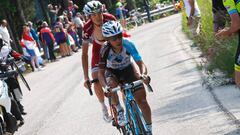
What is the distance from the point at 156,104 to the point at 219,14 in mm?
2140

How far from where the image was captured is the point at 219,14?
11125 millimetres

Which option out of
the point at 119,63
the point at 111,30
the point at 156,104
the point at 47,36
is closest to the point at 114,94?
the point at 119,63

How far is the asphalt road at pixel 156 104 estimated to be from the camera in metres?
9.60

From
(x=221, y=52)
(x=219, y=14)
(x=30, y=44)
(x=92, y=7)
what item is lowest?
(x=30, y=44)

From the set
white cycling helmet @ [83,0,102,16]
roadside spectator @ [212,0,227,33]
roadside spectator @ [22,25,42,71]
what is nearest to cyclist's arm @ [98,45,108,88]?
white cycling helmet @ [83,0,102,16]

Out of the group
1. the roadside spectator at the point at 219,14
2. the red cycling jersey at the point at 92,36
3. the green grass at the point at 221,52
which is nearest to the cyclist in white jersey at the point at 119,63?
the red cycling jersey at the point at 92,36

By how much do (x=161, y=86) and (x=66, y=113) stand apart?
7.17 feet

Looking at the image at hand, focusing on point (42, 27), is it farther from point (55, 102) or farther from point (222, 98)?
point (222, 98)

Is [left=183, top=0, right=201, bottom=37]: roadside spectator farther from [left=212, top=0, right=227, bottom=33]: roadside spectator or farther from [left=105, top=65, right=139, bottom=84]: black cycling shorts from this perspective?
[left=105, top=65, right=139, bottom=84]: black cycling shorts

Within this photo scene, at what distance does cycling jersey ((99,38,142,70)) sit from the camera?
7.95 meters

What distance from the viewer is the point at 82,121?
12.0 meters

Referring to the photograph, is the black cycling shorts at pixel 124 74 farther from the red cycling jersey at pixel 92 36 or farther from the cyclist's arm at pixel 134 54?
the red cycling jersey at pixel 92 36

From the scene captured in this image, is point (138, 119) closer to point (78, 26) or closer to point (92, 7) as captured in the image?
point (92, 7)

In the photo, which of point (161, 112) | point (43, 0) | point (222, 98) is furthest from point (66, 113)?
point (43, 0)
